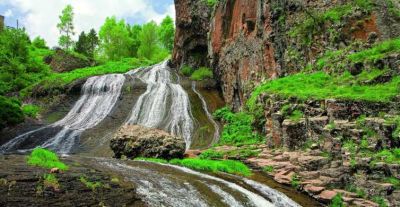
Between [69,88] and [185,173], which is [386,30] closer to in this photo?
[185,173]

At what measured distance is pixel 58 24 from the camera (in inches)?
3248

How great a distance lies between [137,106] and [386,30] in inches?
837

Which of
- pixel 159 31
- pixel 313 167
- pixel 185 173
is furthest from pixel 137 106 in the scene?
pixel 159 31

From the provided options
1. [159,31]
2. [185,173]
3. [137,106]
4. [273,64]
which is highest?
[159,31]

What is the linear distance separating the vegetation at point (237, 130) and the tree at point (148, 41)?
50014mm

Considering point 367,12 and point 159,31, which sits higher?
point 159,31

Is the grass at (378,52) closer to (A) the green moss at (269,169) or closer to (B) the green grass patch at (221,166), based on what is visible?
(A) the green moss at (269,169)

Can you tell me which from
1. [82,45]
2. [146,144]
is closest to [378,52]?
[146,144]

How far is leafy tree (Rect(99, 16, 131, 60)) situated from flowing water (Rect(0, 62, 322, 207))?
2908 centimetres

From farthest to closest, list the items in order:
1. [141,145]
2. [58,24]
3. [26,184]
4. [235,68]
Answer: [58,24]
[235,68]
[141,145]
[26,184]

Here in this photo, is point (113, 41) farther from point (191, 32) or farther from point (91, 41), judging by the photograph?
point (191, 32)

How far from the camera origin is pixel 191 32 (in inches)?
1861

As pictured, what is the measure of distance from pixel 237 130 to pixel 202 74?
17.9 m

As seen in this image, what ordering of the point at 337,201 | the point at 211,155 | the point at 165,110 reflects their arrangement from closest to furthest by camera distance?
1. the point at 337,201
2. the point at 211,155
3. the point at 165,110
